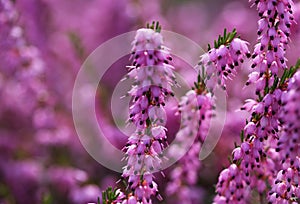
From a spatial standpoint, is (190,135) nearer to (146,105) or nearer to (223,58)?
(223,58)

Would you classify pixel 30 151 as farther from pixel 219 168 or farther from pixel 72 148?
pixel 219 168

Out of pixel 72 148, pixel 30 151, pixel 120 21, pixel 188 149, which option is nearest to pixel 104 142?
pixel 72 148

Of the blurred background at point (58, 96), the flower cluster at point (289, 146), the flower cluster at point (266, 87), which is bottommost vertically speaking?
the flower cluster at point (289, 146)

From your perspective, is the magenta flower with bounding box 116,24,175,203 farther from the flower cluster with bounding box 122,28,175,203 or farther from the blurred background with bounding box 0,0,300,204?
the blurred background with bounding box 0,0,300,204

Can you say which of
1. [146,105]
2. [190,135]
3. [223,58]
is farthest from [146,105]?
[190,135]

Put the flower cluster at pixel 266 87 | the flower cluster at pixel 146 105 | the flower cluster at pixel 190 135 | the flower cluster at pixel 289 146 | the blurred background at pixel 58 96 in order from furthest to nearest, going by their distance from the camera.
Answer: the blurred background at pixel 58 96 → the flower cluster at pixel 190 135 → the flower cluster at pixel 266 87 → the flower cluster at pixel 146 105 → the flower cluster at pixel 289 146

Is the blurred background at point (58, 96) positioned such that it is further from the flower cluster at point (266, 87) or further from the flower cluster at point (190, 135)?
the flower cluster at point (266, 87)

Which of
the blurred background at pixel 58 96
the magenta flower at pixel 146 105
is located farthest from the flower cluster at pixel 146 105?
the blurred background at pixel 58 96
